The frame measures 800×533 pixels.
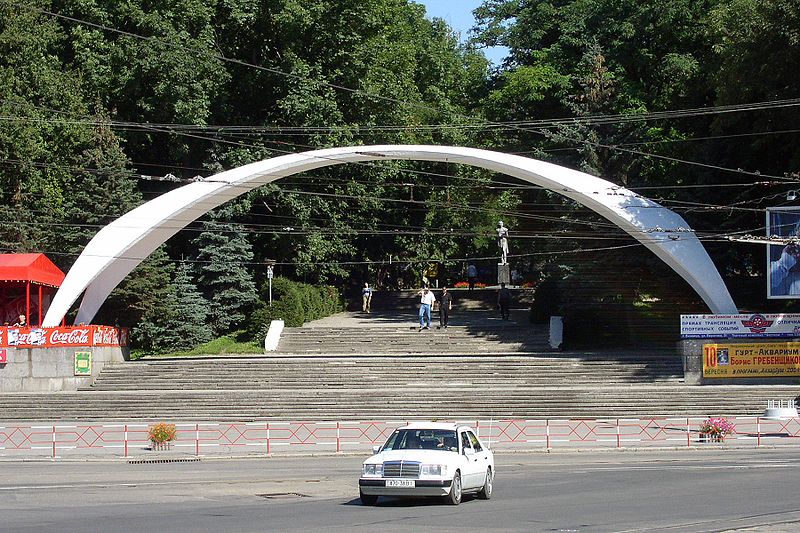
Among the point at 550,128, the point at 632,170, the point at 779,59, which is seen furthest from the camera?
the point at 550,128

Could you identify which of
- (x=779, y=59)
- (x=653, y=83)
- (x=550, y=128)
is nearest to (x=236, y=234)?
(x=550, y=128)

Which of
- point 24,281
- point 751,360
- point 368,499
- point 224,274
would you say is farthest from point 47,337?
point 368,499

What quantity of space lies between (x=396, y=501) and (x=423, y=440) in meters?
1.16

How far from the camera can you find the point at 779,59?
37.4 metres

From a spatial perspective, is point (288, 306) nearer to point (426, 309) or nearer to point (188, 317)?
point (188, 317)

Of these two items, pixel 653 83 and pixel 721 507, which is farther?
pixel 653 83

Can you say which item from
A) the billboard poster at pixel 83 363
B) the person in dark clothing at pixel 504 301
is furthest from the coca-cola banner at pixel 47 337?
the person in dark clothing at pixel 504 301

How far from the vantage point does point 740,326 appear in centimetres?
3694

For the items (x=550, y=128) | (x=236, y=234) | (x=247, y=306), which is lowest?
(x=247, y=306)

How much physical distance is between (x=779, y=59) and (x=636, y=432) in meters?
15.1

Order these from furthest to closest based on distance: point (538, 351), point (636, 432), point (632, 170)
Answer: point (632, 170)
point (538, 351)
point (636, 432)

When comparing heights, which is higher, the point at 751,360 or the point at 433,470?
the point at 751,360

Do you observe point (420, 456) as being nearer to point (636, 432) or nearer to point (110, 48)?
point (636, 432)

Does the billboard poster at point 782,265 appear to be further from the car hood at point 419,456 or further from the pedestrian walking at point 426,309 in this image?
the car hood at point 419,456
